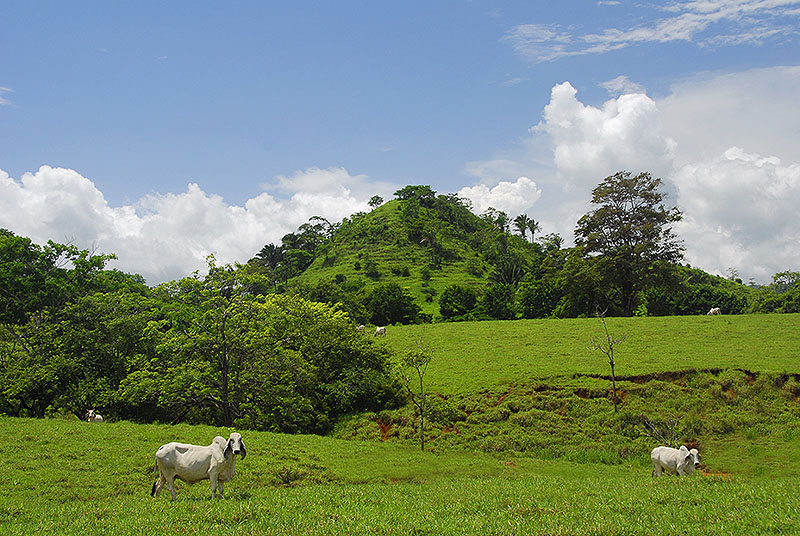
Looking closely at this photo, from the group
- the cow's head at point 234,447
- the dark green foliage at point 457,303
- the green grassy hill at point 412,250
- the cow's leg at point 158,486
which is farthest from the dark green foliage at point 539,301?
the cow's leg at point 158,486

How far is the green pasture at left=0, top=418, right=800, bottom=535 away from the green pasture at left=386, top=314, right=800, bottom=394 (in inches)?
505

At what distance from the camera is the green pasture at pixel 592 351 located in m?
32.3

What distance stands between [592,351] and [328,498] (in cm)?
2914

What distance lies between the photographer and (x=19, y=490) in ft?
44.2

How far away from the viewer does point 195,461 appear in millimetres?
11695

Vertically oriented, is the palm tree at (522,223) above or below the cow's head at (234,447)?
above

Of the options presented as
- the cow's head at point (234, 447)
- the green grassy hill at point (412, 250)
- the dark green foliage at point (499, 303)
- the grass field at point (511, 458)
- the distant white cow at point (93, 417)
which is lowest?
the distant white cow at point (93, 417)

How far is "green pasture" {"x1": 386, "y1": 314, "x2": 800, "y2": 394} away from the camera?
32281mm

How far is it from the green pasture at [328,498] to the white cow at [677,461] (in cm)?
44

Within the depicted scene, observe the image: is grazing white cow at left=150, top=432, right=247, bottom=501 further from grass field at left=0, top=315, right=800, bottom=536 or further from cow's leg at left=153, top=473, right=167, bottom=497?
grass field at left=0, top=315, right=800, bottom=536

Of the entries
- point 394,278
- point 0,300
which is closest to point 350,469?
point 0,300

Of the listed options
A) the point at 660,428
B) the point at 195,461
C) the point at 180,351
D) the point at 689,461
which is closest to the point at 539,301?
the point at 660,428

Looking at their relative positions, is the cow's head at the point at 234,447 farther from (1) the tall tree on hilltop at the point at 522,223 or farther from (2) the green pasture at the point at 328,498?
(1) the tall tree on hilltop at the point at 522,223

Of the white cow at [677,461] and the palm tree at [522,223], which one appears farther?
the palm tree at [522,223]
